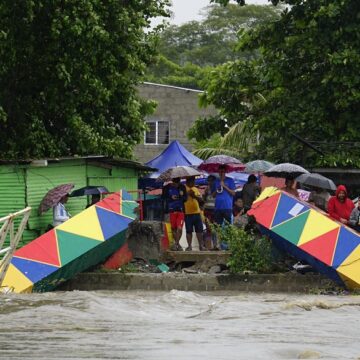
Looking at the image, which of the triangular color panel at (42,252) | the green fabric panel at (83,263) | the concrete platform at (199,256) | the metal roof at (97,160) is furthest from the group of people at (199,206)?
the triangular color panel at (42,252)

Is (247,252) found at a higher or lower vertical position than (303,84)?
lower

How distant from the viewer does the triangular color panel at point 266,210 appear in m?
17.5

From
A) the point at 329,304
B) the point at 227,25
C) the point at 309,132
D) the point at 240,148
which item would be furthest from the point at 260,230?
the point at 227,25

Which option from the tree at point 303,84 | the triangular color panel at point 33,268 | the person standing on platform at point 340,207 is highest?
the tree at point 303,84

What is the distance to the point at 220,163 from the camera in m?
21.1

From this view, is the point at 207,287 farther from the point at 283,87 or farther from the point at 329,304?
the point at 283,87

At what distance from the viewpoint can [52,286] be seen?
1705 centimetres

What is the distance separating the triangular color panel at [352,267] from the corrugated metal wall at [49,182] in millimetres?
6024

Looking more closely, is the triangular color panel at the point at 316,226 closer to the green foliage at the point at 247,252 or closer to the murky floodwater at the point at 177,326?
the green foliage at the point at 247,252

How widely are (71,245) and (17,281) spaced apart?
1208mm

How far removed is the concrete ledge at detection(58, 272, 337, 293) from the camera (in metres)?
17.5

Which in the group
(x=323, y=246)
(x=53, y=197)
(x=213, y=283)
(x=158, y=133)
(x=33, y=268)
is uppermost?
(x=53, y=197)

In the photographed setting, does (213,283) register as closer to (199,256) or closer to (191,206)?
(199,256)

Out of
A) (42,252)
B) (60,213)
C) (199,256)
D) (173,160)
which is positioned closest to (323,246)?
(199,256)
